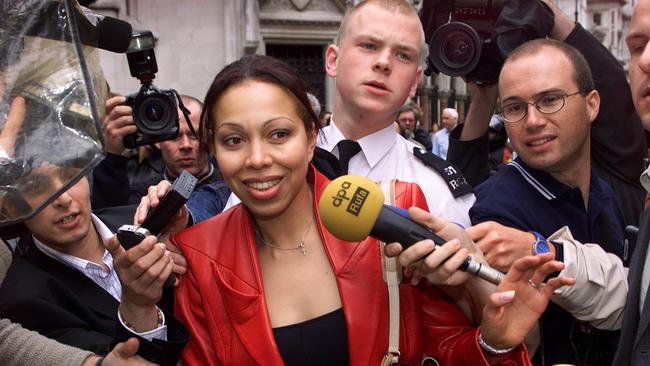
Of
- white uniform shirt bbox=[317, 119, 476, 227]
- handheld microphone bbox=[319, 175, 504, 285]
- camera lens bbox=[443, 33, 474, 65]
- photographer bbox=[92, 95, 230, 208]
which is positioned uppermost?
camera lens bbox=[443, 33, 474, 65]

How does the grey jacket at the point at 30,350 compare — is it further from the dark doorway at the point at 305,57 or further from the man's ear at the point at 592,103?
the dark doorway at the point at 305,57

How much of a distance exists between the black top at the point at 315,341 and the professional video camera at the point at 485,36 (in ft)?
4.41

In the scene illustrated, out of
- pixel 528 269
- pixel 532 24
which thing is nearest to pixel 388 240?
pixel 528 269

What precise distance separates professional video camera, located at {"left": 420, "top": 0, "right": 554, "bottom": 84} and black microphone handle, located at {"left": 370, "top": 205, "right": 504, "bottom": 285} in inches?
53.0

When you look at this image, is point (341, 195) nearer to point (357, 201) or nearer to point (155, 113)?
point (357, 201)

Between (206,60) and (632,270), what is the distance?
38.5ft

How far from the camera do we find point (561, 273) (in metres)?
1.84

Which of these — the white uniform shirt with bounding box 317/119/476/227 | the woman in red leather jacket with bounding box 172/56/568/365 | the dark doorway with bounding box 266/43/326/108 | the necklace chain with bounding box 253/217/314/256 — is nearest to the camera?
the woman in red leather jacket with bounding box 172/56/568/365

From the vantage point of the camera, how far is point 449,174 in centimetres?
240

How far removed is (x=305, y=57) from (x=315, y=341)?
13006 mm

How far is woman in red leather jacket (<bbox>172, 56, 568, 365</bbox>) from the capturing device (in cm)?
183

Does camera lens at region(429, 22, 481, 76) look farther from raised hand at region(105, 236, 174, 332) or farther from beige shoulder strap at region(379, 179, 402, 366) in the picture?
raised hand at region(105, 236, 174, 332)

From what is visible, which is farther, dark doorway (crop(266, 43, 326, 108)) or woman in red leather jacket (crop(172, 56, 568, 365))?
dark doorway (crop(266, 43, 326, 108))

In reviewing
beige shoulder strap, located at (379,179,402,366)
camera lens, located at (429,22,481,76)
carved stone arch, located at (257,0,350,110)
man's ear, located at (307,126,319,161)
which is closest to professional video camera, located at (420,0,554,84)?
camera lens, located at (429,22,481,76)
